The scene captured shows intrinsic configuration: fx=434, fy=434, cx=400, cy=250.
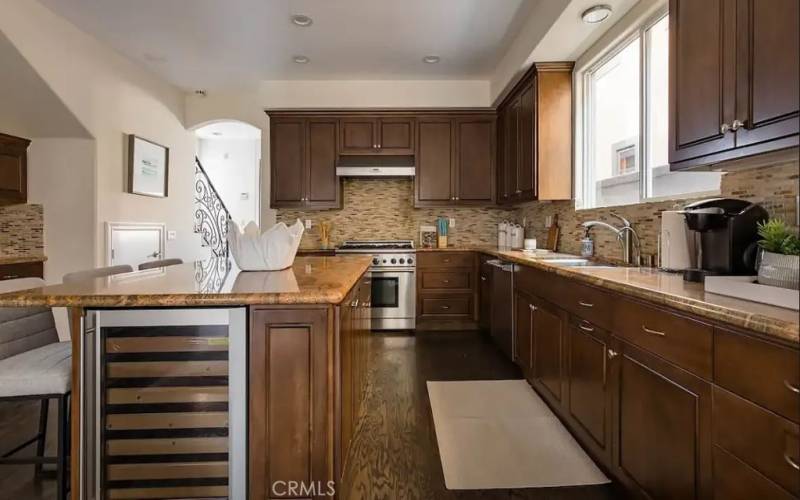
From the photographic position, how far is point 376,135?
16.2 ft

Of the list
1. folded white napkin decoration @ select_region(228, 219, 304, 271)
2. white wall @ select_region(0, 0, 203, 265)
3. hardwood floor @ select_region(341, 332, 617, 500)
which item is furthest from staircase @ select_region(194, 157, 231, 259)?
folded white napkin decoration @ select_region(228, 219, 304, 271)

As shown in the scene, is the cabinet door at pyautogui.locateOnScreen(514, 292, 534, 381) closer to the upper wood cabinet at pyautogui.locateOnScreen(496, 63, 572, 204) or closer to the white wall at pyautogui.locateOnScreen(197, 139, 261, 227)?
the upper wood cabinet at pyautogui.locateOnScreen(496, 63, 572, 204)

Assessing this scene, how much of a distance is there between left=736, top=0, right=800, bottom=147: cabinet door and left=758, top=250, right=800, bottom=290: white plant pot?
39 centimetres

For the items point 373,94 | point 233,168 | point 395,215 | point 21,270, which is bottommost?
point 21,270

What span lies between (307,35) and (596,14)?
7.72 feet

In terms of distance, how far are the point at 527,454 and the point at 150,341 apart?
1.75 meters

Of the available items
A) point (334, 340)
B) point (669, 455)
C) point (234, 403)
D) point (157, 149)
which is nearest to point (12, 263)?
point (157, 149)

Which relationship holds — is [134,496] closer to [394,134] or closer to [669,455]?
[669,455]

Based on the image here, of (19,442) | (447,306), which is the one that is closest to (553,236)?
(447,306)

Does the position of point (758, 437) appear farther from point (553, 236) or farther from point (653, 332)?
point (553, 236)

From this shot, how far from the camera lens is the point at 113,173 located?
4195mm

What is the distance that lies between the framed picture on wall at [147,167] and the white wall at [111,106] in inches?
3.1

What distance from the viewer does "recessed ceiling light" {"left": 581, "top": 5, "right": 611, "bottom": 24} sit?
2698 mm

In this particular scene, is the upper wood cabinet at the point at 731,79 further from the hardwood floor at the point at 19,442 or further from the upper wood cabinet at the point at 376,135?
the upper wood cabinet at the point at 376,135
